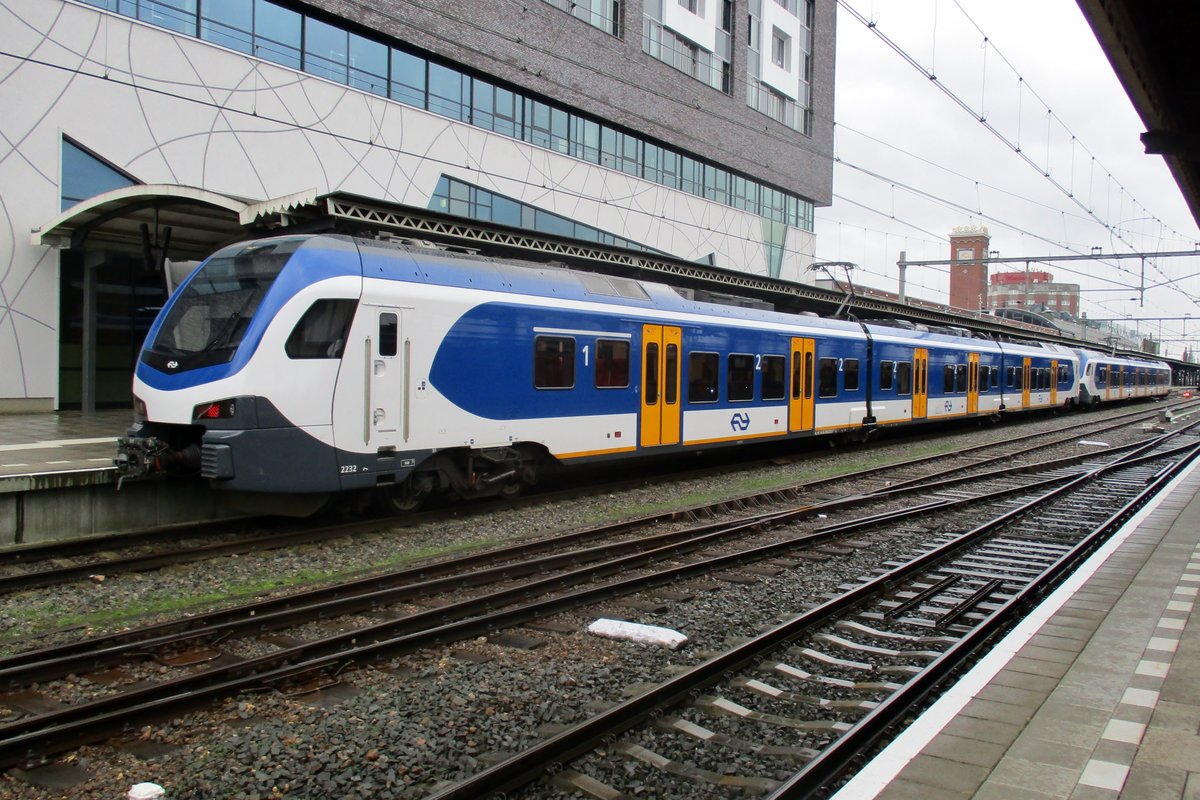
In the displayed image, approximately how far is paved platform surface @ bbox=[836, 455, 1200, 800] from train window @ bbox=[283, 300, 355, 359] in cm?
725

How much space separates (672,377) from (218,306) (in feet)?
24.3

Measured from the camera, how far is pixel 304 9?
21406 mm

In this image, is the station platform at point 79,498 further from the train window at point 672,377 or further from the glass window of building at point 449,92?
the glass window of building at point 449,92

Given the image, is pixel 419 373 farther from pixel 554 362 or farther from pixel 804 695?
pixel 804 695

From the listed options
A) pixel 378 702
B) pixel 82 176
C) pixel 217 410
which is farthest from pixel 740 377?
pixel 82 176

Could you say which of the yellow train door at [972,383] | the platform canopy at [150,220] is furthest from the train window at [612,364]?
the yellow train door at [972,383]

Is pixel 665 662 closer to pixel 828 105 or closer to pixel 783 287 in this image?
pixel 783 287

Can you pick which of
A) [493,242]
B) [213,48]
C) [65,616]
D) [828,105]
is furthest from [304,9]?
[828,105]

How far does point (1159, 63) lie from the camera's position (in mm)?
11453

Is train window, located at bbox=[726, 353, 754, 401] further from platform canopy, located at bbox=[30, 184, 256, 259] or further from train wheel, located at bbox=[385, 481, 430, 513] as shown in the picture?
platform canopy, located at bbox=[30, 184, 256, 259]

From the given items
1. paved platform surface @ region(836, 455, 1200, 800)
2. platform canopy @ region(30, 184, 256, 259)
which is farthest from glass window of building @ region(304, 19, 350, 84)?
paved platform surface @ region(836, 455, 1200, 800)

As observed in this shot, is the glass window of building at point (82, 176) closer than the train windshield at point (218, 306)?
No

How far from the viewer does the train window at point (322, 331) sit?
9258 mm

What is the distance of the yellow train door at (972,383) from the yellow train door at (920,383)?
367 centimetres
